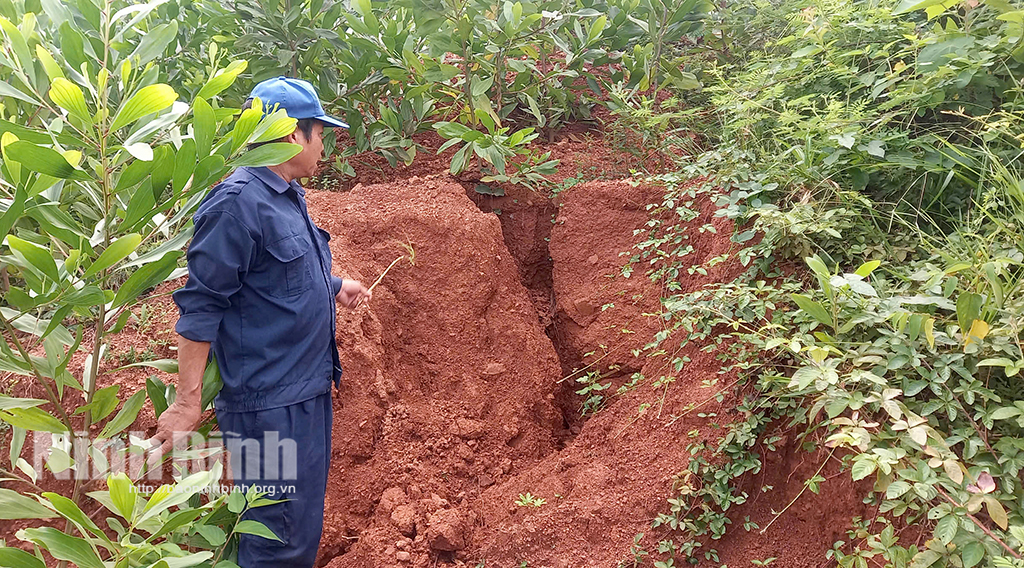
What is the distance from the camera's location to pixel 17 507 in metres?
1.58

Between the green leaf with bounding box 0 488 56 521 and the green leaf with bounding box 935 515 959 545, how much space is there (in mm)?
2057

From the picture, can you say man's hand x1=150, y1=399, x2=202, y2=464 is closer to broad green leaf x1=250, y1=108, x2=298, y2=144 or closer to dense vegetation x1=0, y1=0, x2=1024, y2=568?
dense vegetation x1=0, y1=0, x2=1024, y2=568

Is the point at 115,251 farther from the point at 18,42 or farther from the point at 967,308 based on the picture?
the point at 967,308

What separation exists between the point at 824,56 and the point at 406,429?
8.10 feet

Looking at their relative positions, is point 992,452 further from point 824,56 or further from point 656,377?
point 824,56

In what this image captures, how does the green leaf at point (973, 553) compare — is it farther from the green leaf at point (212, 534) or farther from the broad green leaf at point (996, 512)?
the green leaf at point (212, 534)

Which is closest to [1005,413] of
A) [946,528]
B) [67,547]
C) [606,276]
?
[946,528]

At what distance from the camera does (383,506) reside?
2881mm

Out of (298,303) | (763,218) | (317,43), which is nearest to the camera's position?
(298,303)

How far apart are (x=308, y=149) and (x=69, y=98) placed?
0.84 metres

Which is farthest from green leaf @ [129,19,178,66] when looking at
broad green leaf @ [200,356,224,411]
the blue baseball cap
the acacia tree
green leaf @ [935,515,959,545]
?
green leaf @ [935,515,959,545]

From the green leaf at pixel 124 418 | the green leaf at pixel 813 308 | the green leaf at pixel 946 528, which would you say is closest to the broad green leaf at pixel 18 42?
the green leaf at pixel 124 418

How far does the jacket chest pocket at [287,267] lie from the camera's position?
217 cm

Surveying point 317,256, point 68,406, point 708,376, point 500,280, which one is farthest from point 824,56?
point 68,406
